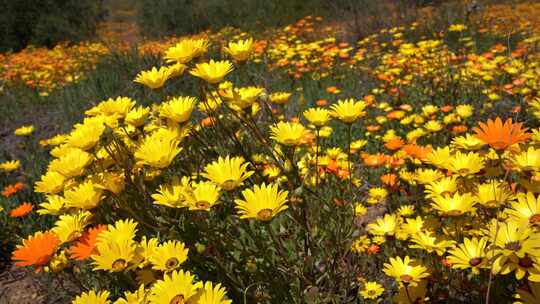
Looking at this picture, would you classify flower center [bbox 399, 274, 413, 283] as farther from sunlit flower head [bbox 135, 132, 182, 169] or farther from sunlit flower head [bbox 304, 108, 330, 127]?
sunlit flower head [bbox 135, 132, 182, 169]

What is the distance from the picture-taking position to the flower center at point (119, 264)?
4.13ft

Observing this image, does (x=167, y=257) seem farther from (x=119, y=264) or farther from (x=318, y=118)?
(x=318, y=118)

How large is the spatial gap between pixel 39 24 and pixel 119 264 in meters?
14.6

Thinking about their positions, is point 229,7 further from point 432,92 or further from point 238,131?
point 238,131

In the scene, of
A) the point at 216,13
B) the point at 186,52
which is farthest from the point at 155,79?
the point at 216,13

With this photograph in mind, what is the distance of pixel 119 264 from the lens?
1.27 meters

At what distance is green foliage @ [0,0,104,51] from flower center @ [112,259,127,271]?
1407cm

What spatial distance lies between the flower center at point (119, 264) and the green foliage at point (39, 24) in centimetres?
1407

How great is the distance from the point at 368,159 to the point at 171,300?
76.3 inches

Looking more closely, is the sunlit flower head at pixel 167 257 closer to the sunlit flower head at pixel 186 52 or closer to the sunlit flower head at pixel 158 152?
the sunlit flower head at pixel 158 152

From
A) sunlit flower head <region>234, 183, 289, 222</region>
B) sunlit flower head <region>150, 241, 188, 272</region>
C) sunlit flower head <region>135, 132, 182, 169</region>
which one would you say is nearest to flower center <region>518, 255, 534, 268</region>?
sunlit flower head <region>234, 183, 289, 222</region>

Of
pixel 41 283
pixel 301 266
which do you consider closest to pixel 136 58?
pixel 41 283

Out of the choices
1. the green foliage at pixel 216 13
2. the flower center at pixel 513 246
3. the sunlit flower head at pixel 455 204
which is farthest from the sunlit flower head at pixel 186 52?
the green foliage at pixel 216 13

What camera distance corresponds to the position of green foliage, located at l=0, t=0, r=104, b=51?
1328 centimetres
